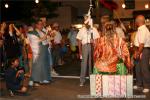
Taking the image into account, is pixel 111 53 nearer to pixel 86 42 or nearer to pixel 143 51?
pixel 143 51

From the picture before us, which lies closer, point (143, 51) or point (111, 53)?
point (111, 53)

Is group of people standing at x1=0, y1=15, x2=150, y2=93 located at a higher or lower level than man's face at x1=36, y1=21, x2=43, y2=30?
lower

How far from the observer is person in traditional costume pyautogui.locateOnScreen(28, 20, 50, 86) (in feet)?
41.6

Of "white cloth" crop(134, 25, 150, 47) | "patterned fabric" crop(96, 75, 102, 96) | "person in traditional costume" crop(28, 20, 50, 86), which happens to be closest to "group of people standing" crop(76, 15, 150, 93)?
"white cloth" crop(134, 25, 150, 47)

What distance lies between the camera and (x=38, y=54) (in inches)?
507

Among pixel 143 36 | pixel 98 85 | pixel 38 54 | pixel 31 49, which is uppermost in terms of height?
pixel 143 36

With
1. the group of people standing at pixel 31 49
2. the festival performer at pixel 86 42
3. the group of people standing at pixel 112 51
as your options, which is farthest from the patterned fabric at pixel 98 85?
the group of people standing at pixel 31 49

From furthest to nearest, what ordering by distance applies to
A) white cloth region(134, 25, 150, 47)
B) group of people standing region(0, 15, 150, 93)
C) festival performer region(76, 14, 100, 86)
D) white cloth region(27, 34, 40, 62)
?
white cloth region(27, 34, 40, 62)
festival performer region(76, 14, 100, 86)
white cloth region(134, 25, 150, 47)
group of people standing region(0, 15, 150, 93)

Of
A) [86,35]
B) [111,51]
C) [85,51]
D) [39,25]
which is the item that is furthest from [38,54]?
[111,51]

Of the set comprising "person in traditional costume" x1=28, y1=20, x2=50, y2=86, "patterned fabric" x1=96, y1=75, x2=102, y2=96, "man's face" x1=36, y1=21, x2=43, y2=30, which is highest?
"man's face" x1=36, y1=21, x2=43, y2=30

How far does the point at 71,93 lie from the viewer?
1142 centimetres

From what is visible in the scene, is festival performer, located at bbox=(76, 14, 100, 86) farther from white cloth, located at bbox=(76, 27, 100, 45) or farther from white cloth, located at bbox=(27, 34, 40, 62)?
white cloth, located at bbox=(27, 34, 40, 62)

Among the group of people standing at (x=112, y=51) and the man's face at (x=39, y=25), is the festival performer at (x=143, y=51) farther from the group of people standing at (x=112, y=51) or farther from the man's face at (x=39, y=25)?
the man's face at (x=39, y=25)

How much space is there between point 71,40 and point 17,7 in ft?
26.0
